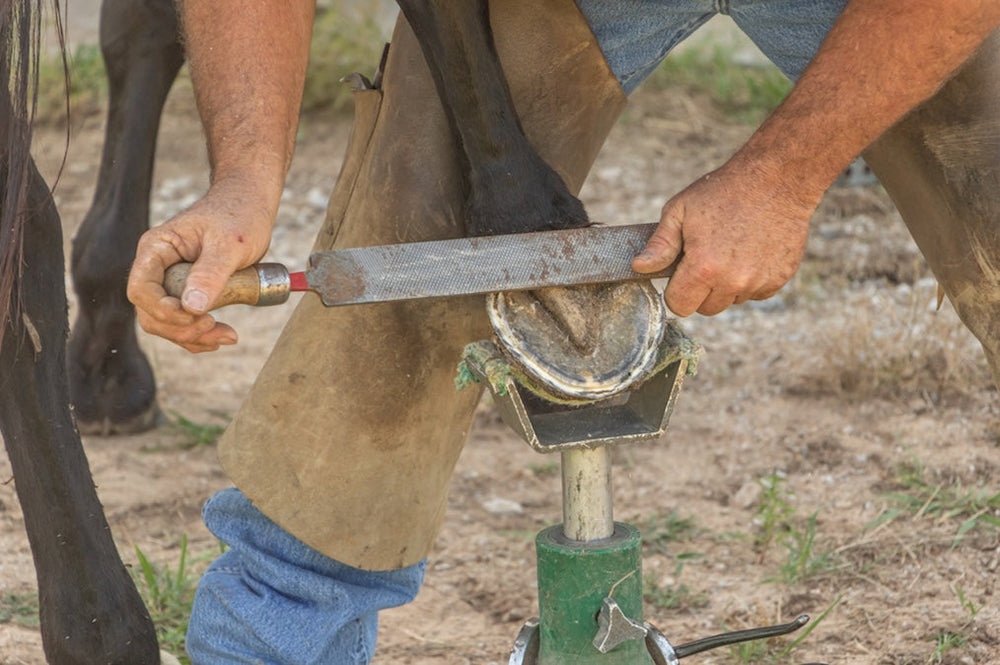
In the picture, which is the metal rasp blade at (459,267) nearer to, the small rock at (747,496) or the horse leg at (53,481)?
the horse leg at (53,481)

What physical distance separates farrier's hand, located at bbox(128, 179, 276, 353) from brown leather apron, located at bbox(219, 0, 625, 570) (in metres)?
0.30

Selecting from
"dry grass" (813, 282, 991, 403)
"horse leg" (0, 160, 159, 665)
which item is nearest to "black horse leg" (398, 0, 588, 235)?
"horse leg" (0, 160, 159, 665)

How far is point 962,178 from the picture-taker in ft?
5.24

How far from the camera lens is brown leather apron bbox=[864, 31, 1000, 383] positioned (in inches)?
62.6

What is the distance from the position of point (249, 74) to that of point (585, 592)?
709 millimetres

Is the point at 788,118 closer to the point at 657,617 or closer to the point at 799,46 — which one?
the point at 799,46

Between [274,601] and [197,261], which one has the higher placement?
[197,261]

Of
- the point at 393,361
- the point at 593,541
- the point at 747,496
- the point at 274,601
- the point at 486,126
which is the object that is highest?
the point at 486,126

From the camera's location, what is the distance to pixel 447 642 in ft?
6.64

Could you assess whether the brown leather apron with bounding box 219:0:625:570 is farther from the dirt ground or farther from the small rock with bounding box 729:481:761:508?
the small rock with bounding box 729:481:761:508

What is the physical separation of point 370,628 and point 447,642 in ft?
0.90

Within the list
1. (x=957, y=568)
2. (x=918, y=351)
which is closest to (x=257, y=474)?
(x=957, y=568)

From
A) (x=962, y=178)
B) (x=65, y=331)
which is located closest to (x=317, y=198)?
(x=65, y=331)

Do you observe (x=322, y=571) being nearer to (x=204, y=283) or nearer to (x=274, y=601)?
(x=274, y=601)
